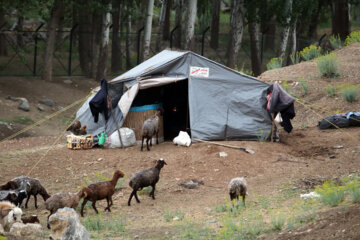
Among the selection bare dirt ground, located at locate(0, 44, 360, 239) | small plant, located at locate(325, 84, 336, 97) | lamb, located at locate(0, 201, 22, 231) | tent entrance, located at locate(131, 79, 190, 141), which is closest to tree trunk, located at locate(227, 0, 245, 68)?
small plant, located at locate(325, 84, 336, 97)

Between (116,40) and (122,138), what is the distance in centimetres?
1833

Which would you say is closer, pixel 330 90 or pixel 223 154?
pixel 223 154

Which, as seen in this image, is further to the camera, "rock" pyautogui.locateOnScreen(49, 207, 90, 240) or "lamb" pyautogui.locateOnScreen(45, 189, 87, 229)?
"lamb" pyautogui.locateOnScreen(45, 189, 87, 229)

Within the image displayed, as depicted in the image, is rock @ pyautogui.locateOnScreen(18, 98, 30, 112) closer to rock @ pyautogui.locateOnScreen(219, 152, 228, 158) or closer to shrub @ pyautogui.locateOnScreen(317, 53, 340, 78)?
shrub @ pyautogui.locateOnScreen(317, 53, 340, 78)

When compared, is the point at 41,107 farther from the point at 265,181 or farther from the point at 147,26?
the point at 265,181

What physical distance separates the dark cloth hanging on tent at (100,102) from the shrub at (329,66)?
8.39 metres

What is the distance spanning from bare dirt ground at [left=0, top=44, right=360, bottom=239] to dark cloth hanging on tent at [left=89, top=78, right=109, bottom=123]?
1.07 metres

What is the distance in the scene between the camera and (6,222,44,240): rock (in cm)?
835

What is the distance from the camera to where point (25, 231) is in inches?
334

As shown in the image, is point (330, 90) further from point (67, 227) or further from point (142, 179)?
point (67, 227)

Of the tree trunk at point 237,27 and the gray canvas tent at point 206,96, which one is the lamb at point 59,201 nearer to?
the gray canvas tent at point 206,96

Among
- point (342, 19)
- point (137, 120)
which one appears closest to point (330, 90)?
point (137, 120)

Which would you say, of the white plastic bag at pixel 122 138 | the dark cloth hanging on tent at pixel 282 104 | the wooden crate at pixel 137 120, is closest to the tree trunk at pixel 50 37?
the wooden crate at pixel 137 120

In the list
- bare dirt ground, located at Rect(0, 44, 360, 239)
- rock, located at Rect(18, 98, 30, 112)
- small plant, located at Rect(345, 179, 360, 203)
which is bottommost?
rock, located at Rect(18, 98, 30, 112)
